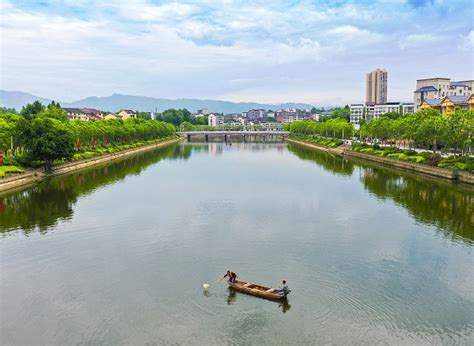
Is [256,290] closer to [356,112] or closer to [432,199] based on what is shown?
[432,199]

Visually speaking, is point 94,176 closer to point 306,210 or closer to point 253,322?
point 306,210

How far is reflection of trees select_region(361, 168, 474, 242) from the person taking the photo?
102 feet

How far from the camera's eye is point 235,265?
74.8 feet

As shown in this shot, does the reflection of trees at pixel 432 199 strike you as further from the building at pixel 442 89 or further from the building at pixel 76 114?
the building at pixel 76 114

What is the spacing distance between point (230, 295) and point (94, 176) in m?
41.3

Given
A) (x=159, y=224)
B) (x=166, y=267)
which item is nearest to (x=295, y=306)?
(x=166, y=267)

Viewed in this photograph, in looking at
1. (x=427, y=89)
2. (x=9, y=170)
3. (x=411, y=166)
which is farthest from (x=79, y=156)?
(x=427, y=89)

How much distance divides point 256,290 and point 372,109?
167 meters

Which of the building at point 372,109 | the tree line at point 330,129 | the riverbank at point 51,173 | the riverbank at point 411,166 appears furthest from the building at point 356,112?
the riverbank at point 51,173

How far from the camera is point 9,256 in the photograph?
80.1 feet

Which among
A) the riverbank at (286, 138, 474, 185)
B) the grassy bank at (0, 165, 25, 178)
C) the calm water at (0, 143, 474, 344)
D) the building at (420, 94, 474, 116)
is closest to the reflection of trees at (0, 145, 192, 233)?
the calm water at (0, 143, 474, 344)

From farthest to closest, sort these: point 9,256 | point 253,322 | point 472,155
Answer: point 472,155 < point 9,256 < point 253,322

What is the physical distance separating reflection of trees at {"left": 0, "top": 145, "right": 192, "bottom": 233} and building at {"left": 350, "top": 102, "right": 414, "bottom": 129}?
125053 millimetres

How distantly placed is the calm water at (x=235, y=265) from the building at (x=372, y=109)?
12695cm
